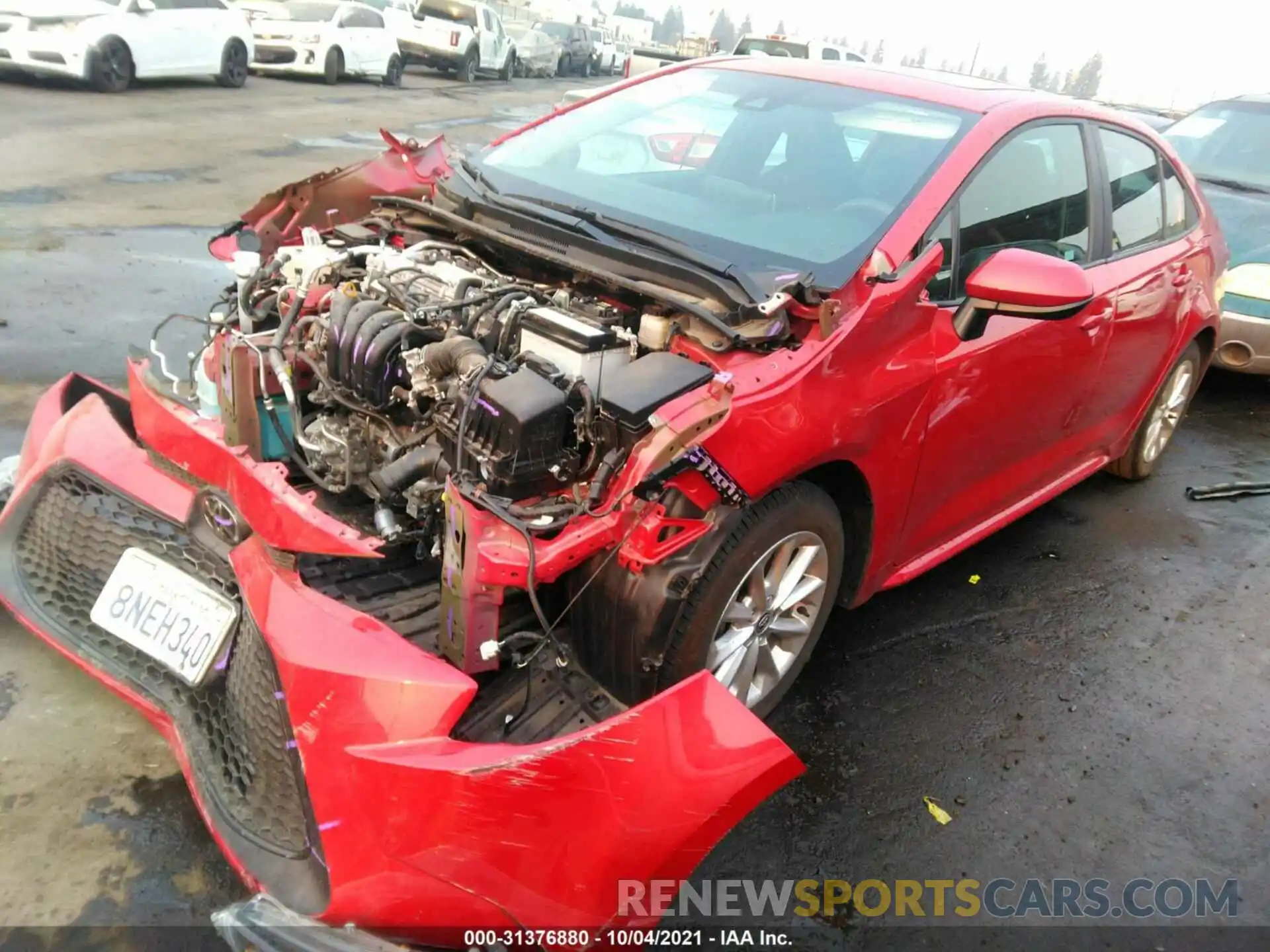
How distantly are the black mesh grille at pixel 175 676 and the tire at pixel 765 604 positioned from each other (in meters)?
0.88

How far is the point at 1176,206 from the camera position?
13.1ft

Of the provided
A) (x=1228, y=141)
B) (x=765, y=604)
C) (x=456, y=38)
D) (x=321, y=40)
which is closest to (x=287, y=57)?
(x=321, y=40)

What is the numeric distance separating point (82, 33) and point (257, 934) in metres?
12.4

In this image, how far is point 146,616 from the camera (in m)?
2.22

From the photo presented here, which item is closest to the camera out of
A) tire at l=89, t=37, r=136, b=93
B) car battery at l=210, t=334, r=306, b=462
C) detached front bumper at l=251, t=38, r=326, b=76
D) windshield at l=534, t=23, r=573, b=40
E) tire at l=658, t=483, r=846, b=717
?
tire at l=658, t=483, r=846, b=717

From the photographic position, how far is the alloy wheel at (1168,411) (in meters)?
4.52

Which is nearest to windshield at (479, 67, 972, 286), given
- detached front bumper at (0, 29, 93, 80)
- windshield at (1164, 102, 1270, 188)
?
windshield at (1164, 102, 1270, 188)

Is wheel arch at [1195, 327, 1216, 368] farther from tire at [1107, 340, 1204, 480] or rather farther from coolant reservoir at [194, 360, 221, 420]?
coolant reservoir at [194, 360, 221, 420]

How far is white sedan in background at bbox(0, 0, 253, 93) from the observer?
10617 millimetres

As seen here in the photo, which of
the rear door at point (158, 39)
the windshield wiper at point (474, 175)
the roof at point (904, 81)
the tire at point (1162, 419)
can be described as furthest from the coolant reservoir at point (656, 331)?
the rear door at point (158, 39)

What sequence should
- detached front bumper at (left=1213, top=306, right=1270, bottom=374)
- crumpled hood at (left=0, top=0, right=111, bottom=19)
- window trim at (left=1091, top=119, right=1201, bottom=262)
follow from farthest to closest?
1. crumpled hood at (left=0, top=0, right=111, bottom=19)
2. detached front bumper at (left=1213, top=306, right=1270, bottom=374)
3. window trim at (left=1091, top=119, right=1201, bottom=262)

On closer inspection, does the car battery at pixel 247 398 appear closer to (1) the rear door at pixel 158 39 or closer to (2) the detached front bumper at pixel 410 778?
(2) the detached front bumper at pixel 410 778

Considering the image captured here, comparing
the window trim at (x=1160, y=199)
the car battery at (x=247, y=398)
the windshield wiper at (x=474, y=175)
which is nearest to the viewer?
the car battery at (x=247, y=398)

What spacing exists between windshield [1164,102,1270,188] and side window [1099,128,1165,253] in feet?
11.6
